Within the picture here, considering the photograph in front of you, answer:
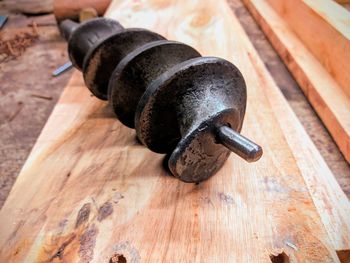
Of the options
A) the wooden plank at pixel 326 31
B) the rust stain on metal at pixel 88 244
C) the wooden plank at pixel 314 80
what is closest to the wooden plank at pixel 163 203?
the rust stain on metal at pixel 88 244

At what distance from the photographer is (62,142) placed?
1394 millimetres

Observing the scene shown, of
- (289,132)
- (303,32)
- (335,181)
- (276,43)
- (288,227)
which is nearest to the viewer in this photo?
(288,227)

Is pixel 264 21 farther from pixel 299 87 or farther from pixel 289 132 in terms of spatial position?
pixel 289 132

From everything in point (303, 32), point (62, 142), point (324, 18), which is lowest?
point (62, 142)

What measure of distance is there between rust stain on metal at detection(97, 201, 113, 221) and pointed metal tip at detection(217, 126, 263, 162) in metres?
0.38

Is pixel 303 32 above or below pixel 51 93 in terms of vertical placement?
above

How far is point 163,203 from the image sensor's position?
1082 mm

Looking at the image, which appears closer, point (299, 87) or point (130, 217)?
point (130, 217)

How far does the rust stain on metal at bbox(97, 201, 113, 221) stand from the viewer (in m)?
1.05

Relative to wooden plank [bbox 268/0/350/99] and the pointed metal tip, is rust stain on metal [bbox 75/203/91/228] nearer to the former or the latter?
the pointed metal tip

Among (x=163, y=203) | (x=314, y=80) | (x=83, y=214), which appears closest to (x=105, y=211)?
(x=83, y=214)

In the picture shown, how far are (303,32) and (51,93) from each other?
1400mm

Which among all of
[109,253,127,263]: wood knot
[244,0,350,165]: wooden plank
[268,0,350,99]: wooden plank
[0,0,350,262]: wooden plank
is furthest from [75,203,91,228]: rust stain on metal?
[268,0,350,99]: wooden plank

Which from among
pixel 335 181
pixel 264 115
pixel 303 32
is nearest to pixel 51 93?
pixel 264 115
